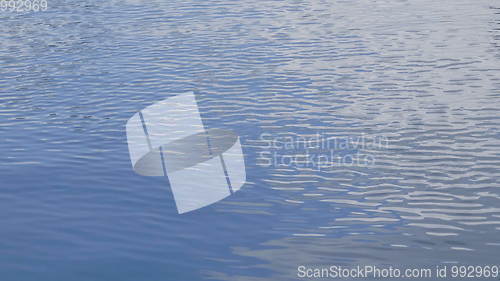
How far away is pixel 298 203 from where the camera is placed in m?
14.8

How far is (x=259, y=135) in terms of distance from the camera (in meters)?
18.8

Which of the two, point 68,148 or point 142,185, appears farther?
point 68,148

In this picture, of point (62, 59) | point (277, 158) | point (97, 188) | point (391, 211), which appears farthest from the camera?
point (62, 59)

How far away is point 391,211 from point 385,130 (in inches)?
195

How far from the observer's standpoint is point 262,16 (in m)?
34.5

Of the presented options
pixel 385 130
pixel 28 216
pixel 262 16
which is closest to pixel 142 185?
pixel 28 216

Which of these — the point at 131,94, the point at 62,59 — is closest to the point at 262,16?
the point at 62,59

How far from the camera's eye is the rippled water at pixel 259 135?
Result: 12.9 meters

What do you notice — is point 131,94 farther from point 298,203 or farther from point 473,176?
point 473,176

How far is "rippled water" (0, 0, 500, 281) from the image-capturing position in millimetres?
12867

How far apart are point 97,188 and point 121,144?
2.80 meters

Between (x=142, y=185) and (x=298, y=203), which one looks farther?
(x=142, y=185)

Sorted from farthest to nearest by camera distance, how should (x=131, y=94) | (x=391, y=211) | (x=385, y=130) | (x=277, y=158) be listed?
1. (x=131, y=94)
2. (x=385, y=130)
3. (x=277, y=158)
4. (x=391, y=211)

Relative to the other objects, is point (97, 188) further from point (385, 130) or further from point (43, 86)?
point (43, 86)
